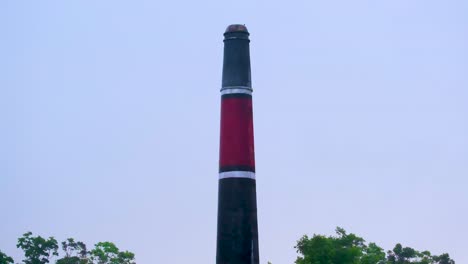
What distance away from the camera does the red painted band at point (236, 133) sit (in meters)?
40.2

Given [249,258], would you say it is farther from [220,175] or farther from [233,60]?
[233,60]

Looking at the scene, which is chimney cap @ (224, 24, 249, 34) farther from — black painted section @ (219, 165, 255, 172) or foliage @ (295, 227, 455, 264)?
foliage @ (295, 227, 455, 264)

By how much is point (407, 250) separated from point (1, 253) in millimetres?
43444

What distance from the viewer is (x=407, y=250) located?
11050 centimetres

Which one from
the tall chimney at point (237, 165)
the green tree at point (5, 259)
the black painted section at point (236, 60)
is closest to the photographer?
the tall chimney at point (237, 165)

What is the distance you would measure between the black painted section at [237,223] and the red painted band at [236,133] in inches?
32.7

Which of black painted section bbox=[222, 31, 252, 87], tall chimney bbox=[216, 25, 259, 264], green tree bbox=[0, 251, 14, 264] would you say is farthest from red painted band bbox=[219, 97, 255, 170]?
green tree bbox=[0, 251, 14, 264]

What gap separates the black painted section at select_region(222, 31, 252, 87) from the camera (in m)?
40.8

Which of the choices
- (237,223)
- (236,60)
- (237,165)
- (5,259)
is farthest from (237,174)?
(5,259)

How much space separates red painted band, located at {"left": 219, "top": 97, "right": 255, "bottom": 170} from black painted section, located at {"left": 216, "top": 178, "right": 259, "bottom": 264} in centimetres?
83

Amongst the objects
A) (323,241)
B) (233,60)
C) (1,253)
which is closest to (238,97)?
(233,60)

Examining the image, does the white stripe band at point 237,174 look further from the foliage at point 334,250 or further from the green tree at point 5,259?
the green tree at point 5,259

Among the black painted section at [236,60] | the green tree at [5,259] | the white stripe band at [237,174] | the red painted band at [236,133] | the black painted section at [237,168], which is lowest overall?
the white stripe band at [237,174]

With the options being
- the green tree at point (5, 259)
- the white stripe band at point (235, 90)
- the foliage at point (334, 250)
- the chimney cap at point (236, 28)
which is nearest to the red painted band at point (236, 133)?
the white stripe band at point (235, 90)
